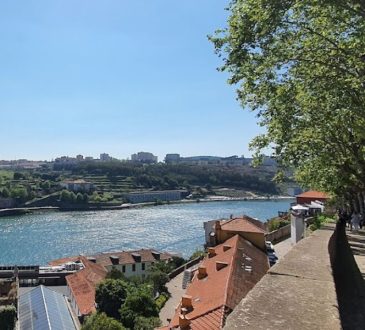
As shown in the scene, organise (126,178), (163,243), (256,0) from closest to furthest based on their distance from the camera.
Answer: (256,0), (163,243), (126,178)

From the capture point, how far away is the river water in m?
69.9

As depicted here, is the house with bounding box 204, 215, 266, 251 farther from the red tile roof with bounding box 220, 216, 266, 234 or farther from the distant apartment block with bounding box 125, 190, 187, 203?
the distant apartment block with bounding box 125, 190, 187, 203

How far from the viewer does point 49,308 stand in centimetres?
3003

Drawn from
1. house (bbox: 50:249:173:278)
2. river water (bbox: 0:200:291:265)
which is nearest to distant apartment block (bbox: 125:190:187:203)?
river water (bbox: 0:200:291:265)

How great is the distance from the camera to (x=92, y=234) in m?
85.1

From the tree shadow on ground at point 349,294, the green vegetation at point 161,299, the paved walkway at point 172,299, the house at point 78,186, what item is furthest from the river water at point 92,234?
the tree shadow on ground at point 349,294

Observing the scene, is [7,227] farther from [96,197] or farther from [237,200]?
[237,200]

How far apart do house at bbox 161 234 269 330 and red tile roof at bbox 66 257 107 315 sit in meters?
12.4

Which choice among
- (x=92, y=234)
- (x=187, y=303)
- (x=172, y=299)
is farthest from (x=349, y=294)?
(x=92, y=234)

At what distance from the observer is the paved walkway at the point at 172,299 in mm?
26225

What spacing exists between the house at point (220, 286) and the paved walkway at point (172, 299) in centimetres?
445

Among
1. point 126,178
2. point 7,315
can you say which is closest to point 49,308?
point 7,315

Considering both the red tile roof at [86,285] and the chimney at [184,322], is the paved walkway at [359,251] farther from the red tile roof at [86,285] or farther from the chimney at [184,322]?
the red tile roof at [86,285]

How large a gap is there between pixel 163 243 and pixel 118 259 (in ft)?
76.0
